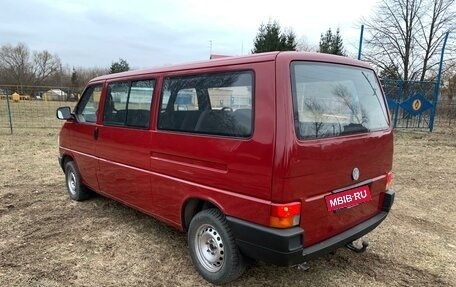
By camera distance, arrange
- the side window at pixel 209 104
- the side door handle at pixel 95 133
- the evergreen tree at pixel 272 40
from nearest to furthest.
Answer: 1. the side window at pixel 209 104
2. the side door handle at pixel 95 133
3. the evergreen tree at pixel 272 40

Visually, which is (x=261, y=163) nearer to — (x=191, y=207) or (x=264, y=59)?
(x=264, y=59)

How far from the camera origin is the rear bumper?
256 cm

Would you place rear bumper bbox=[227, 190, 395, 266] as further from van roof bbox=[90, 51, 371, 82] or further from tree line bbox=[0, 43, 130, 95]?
tree line bbox=[0, 43, 130, 95]

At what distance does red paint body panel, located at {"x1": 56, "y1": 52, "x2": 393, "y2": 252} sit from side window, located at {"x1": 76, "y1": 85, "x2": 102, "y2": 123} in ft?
3.19

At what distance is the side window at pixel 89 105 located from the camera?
4.72 meters

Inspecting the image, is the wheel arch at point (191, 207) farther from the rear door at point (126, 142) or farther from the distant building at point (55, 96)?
the distant building at point (55, 96)

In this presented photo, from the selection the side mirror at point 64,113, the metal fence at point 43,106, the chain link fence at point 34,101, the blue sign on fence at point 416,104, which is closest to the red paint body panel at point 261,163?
the side mirror at point 64,113

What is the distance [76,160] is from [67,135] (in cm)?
43

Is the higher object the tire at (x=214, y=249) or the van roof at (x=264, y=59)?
the van roof at (x=264, y=59)

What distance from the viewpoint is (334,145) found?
110 inches

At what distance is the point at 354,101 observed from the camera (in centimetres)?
320

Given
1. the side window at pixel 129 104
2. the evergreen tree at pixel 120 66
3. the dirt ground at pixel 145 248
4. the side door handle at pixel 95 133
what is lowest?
the dirt ground at pixel 145 248

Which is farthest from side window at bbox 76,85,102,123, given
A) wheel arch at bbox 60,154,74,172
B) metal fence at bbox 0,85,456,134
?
metal fence at bbox 0,85,456,134

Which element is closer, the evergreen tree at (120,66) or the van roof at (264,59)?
the van roof at (264,59)
